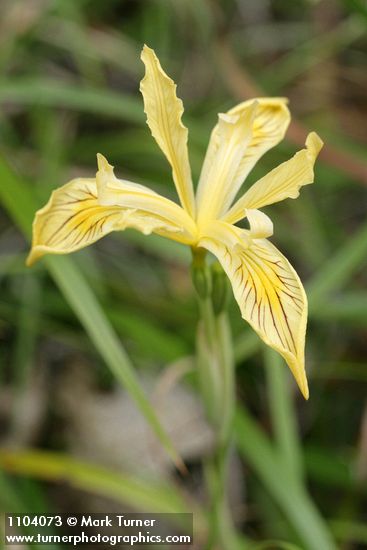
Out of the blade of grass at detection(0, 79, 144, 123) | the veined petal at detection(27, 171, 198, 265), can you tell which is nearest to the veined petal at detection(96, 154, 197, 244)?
the veined petal at detection(27, 171, 198, 265)

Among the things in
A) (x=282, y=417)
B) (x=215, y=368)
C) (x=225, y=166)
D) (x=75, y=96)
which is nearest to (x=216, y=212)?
(x=225, y=166)

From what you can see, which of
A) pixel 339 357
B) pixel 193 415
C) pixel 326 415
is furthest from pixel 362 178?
pixel 193 415

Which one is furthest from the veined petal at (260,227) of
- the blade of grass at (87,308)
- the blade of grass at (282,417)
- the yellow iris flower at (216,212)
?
the blade of grass at (282,417)

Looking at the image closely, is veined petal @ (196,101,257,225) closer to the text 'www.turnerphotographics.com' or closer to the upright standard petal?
the upright standard petal

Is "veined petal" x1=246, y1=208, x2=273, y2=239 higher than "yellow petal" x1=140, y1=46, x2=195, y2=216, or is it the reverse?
"yellow petal" x1=140, y1=46, x2=195, y2=216

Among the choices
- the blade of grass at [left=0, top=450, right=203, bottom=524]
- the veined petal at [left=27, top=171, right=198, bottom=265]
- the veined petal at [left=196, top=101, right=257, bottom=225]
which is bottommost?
the blade of grass at [left=0, top=450, right=203, bottom=524]

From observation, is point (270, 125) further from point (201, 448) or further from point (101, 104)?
point (201, 448)

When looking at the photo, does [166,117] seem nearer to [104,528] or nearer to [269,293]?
[269,293]
